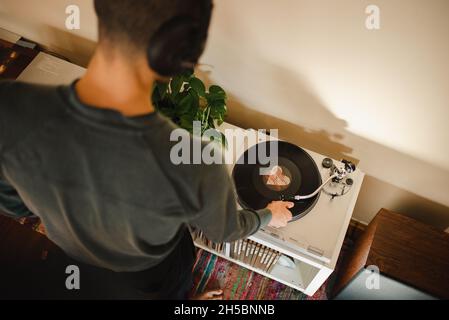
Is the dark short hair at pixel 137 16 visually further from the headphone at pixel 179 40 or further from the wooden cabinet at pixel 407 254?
the wooden cabinet at pixel 407 254

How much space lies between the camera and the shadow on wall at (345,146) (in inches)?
50.6

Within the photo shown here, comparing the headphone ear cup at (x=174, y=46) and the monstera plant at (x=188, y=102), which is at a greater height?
the headphone ear cup at (x=174, y=46)

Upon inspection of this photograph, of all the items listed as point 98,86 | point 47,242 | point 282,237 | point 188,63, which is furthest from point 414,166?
point 47,242

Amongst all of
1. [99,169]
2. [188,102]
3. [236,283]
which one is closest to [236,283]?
[236,283]

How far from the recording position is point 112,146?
1.98 ft

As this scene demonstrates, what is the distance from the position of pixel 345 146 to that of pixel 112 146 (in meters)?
1.07

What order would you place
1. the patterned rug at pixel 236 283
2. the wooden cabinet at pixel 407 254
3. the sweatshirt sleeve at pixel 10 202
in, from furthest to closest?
the patterned rug at pixel 236 283 → the wooden cabinet at pixel 407 254 → the sweatshirt sleeve at pixel 10 202

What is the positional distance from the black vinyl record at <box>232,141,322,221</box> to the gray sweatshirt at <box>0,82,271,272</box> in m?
0.42

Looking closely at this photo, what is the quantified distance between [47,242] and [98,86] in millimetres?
879

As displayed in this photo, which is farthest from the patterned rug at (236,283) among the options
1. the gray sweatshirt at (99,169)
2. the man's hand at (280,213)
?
the gray sweatshirt at (99,169)

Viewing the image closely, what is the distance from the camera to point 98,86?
625mm

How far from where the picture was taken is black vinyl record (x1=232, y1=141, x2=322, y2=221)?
1186mm

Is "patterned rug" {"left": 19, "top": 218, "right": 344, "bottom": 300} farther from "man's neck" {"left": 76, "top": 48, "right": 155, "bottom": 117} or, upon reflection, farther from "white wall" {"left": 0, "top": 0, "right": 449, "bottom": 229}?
"man's neck" {"left": 76, "top": 48, "right": 155, "bottom": 117}

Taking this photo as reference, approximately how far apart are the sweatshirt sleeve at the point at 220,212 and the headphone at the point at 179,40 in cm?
22
